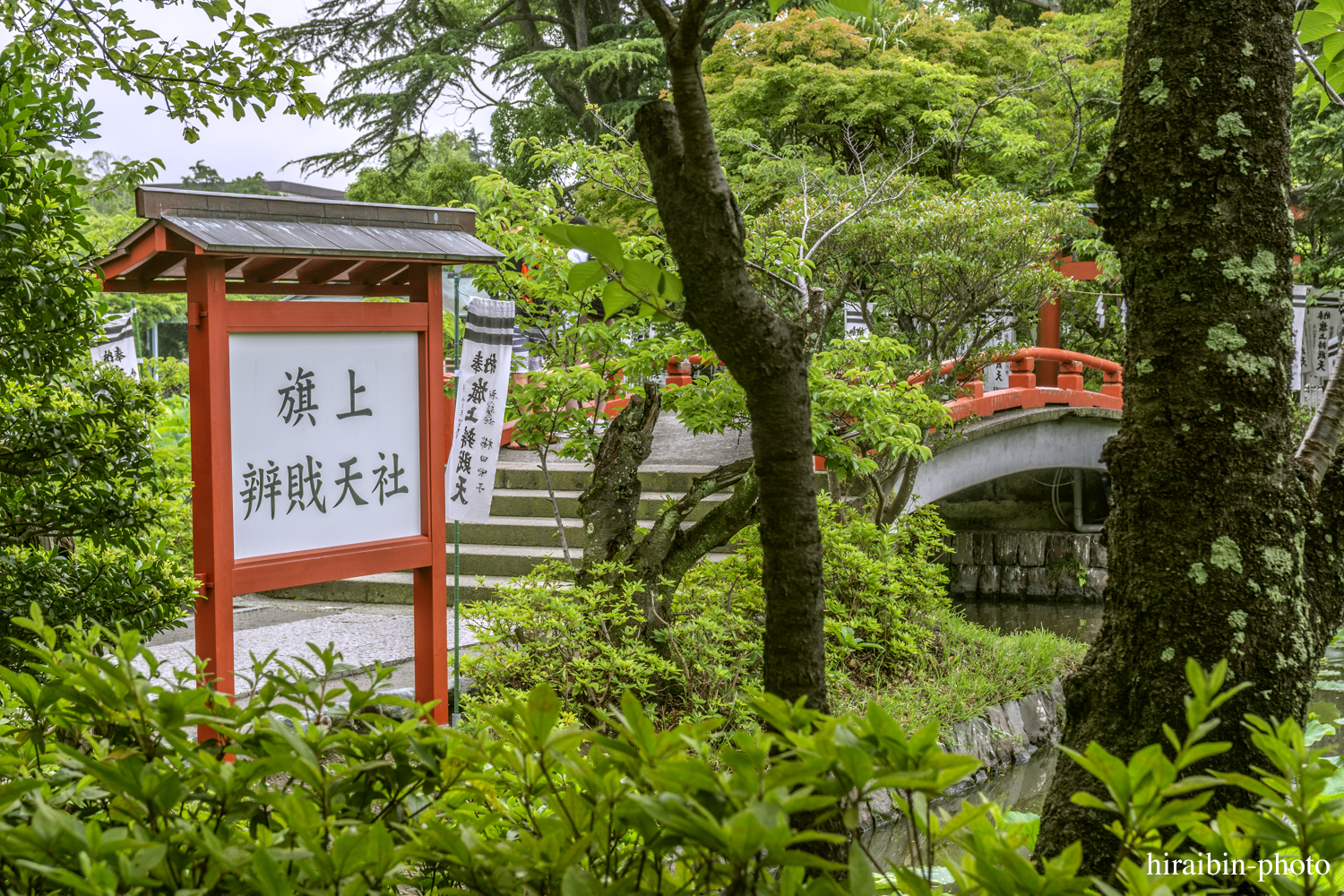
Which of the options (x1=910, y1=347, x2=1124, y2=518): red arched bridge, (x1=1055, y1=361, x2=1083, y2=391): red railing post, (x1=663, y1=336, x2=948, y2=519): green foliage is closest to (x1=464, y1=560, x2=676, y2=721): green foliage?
(x1=663, y1=336, x2=948, y2=519): green foliage

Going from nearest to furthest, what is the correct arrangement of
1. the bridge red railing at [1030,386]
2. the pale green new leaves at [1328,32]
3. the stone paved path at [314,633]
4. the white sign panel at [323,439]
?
the pale green new leaves at [1328,32] < the white sign panel at [323,439] < the stone paved path at [314,633] < the bridge red railing at [1030,386]

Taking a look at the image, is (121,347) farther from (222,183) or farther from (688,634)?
(222,183)

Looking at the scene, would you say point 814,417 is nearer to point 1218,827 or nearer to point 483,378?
point 483,378

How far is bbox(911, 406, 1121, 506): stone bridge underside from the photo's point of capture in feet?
31.9

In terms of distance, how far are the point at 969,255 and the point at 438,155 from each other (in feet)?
58.4

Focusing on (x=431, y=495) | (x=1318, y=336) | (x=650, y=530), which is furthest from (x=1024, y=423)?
(x=431, y=495)

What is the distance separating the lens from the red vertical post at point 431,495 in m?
4.60

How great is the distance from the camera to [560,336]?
5.92 m

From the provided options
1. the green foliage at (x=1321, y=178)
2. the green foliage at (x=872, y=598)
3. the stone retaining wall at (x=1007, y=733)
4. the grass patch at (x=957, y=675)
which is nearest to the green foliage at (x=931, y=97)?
the green foliage at (x=1321, y=178)

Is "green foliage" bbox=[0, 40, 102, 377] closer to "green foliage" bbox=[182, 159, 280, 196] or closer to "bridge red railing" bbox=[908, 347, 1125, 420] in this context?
"bridge red railing" bbox=[908, 347, 1125, 420]

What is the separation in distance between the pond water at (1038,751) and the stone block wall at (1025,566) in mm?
657

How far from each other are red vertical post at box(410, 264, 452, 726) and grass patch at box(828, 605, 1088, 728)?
2.15 m

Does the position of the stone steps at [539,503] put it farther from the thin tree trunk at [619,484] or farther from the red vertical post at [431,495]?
the red vertical post at [431,495]

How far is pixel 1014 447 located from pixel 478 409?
7945mm
